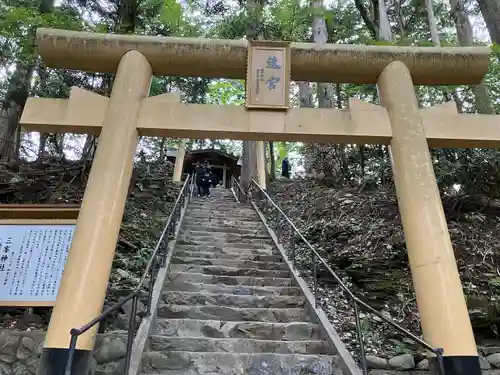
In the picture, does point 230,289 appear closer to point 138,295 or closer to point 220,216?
point 138,295

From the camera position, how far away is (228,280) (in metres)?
5.74

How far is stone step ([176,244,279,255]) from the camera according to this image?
689 cm

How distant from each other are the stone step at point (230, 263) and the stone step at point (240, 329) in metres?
1.66

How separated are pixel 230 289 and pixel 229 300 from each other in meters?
0.31

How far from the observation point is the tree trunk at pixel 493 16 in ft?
23.0

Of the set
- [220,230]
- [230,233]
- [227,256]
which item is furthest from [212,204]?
[227,256]

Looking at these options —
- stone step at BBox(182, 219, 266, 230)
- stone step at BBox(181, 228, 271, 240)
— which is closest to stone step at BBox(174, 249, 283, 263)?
stone step at BBox(181, 228, 271, 240)

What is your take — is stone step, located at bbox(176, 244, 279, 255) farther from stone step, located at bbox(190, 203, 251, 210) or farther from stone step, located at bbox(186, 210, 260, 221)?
stone step, located at bbox(190, 203, 251, 210)

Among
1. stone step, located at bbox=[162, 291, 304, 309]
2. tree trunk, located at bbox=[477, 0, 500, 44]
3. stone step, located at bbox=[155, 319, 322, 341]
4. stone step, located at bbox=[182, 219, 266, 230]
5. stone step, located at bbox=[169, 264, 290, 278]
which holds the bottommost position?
stone step, located at bbox=[155, 319, 322, 341]

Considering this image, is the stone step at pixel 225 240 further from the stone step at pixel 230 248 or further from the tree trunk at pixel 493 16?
the tree trunk at pixel 493 16

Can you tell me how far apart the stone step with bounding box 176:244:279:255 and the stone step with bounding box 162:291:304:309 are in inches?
66.6

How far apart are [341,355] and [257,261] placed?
2.71 m

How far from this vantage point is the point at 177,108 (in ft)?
14.1

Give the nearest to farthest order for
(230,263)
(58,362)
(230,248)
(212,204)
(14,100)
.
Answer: (58,362) → (230,263) → (230,248) → (14,100) → (212,204)
